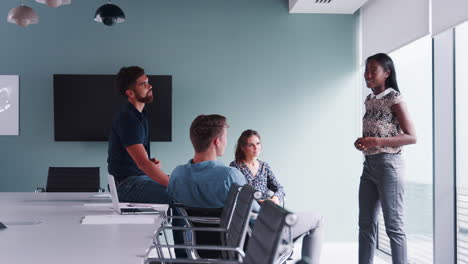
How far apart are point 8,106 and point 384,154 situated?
172 inches

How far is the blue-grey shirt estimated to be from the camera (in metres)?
2.94

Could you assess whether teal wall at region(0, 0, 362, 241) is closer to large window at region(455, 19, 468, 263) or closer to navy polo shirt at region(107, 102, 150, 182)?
large window at region(455, 19, 468, 263)

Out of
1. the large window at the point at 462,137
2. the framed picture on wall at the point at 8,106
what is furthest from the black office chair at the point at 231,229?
the framed picture on wall at the point at 8,106

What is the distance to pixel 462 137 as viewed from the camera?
4160mm

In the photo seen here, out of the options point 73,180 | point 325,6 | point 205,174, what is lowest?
point 73,180

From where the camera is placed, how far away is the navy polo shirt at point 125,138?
3217 mm

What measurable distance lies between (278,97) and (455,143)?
7.87ft

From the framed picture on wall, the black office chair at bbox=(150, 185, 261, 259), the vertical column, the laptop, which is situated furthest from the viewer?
the framed picture on wall

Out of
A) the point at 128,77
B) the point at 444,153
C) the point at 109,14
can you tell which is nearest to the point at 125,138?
the point at 128,77

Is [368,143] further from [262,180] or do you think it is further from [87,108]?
[87,108]

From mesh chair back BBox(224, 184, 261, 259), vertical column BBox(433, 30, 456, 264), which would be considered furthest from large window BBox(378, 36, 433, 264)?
mesh chair back BBox(224, 184, 261, 259)

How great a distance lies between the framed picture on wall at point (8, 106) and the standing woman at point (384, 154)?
13.4ft

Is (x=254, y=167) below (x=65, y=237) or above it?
above

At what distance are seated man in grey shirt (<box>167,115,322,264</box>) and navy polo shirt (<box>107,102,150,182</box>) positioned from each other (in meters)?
0.34
